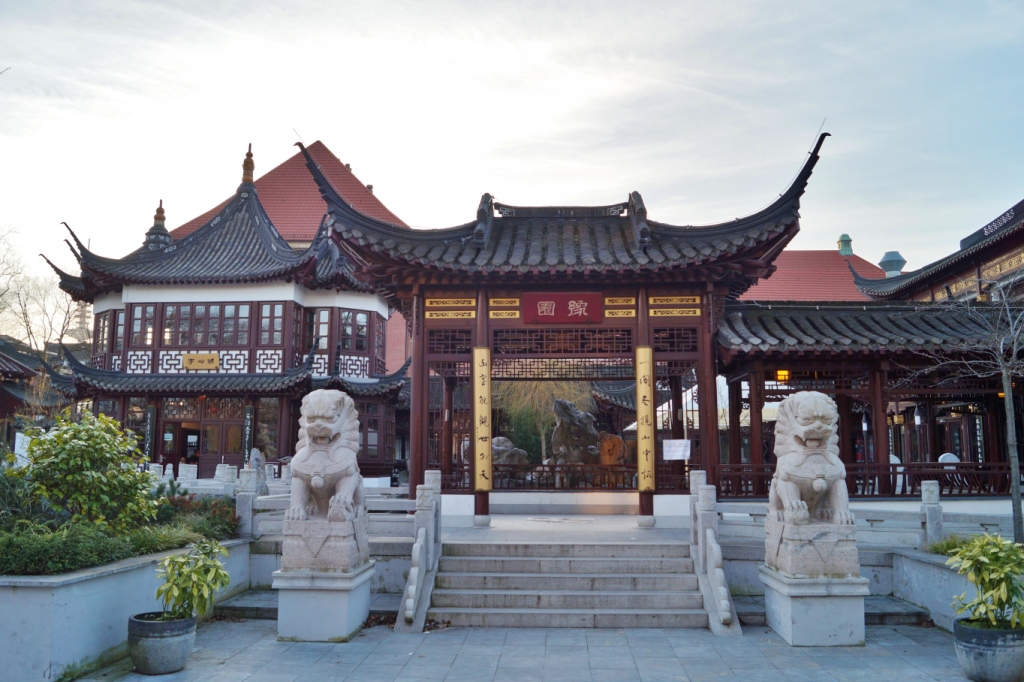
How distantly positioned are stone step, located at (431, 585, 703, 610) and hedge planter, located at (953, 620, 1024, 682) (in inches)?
110

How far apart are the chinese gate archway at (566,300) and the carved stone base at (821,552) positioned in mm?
4257

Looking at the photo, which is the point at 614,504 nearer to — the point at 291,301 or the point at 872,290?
the point at 291,301

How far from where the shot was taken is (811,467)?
781 centimetres

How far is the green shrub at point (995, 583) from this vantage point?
21.0 ft

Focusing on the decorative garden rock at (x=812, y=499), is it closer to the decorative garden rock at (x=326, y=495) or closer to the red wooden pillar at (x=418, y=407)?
the decorative garden rock at (x=326, y=495)

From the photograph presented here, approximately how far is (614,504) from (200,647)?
8.43 meters

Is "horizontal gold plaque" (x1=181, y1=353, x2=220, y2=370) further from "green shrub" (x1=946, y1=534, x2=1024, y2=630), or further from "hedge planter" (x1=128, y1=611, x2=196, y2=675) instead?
"green shrub" (x1=946, y1=534, x2=1024, y2=630)

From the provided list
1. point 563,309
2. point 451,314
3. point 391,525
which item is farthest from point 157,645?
point 563,309

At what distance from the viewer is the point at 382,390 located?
25.3 m

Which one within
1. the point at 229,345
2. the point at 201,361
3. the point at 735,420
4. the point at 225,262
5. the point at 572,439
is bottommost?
the point at 572,439

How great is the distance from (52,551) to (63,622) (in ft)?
2.20

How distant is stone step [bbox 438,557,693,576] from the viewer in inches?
357

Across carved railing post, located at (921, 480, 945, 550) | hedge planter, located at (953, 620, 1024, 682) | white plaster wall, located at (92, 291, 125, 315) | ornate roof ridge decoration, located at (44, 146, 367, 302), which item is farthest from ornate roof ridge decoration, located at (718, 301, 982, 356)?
white plaster wall, located at (92, 291, 125, 315)

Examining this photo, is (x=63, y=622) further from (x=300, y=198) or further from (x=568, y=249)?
(x=300, y=198)
